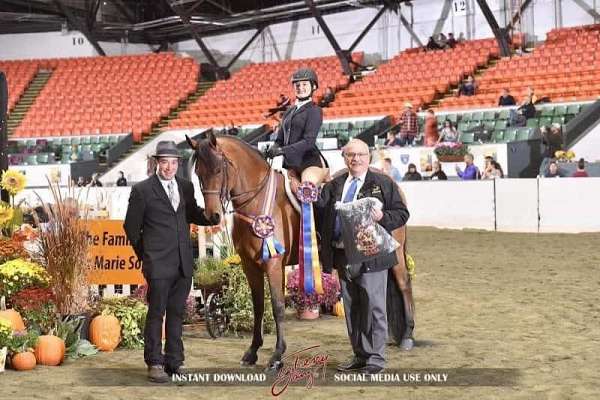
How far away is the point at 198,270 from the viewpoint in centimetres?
859

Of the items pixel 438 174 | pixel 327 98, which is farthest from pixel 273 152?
pixel 327 98

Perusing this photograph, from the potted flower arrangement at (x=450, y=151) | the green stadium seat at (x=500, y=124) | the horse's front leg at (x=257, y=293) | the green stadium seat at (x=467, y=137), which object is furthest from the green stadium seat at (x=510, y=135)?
the horse's front leg at (x=257, y=293)

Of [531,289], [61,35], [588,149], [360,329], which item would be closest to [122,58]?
[61,35]

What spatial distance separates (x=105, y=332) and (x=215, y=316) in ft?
3.64

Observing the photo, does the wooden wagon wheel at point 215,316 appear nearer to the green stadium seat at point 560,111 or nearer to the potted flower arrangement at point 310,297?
the potted flower arrangement at point 310,297

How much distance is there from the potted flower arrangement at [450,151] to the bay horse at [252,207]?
41.9 ft

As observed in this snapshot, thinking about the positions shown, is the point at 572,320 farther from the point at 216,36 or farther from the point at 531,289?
the point at 216,36

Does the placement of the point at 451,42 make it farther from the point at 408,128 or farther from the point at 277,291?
the point at 277,291

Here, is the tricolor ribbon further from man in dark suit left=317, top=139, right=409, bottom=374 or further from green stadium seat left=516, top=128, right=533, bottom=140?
green stadium seat left=516, top=128, right=533, bottom=140

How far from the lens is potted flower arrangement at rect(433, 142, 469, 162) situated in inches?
765

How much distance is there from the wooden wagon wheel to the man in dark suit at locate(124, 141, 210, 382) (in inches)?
67.4

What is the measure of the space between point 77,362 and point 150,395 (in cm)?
146

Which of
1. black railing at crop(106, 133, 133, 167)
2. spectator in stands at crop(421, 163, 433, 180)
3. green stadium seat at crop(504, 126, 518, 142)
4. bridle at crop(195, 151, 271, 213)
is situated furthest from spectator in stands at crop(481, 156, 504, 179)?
black railing at crop(106, 133, 133, 167)

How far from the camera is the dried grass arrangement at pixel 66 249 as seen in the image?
721 centimetres
